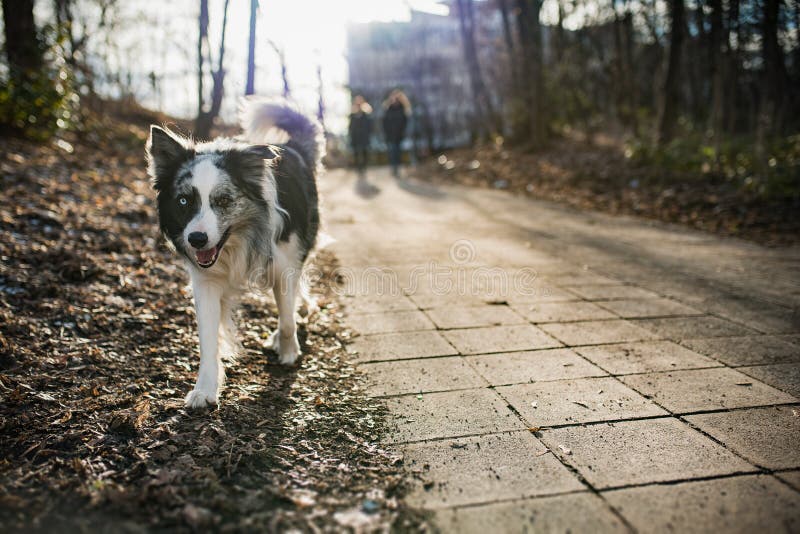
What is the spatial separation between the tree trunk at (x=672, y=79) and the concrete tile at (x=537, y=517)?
12.3 metres

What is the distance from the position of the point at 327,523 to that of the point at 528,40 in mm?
16505

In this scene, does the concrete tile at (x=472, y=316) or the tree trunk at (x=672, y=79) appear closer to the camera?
the concrete tile at (x=472, y=316)

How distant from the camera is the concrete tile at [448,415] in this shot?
3.03 meters

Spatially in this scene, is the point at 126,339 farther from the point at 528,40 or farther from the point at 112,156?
the point at 528,40

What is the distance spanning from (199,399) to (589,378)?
7.31 ft

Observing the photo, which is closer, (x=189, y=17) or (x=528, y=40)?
(x=528, y=40)

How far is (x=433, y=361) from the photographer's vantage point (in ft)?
13.3

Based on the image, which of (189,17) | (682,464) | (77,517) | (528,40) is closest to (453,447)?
(682,464)

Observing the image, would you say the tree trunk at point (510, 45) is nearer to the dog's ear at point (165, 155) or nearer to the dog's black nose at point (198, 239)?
the dog's ear at point (165, 155)

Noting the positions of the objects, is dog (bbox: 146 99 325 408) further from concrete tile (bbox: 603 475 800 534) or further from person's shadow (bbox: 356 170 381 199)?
person's shadow (bbox: 356 170 381 199)

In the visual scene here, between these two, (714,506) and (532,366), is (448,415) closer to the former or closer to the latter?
(532,366)

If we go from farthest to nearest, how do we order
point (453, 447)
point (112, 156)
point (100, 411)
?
point (112, 156)
point (100, 411)
point (453, 447)

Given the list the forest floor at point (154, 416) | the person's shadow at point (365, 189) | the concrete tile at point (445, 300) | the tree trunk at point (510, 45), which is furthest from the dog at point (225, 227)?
the tree trunk at point (510, 45)

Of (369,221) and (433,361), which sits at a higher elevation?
(369,221)
